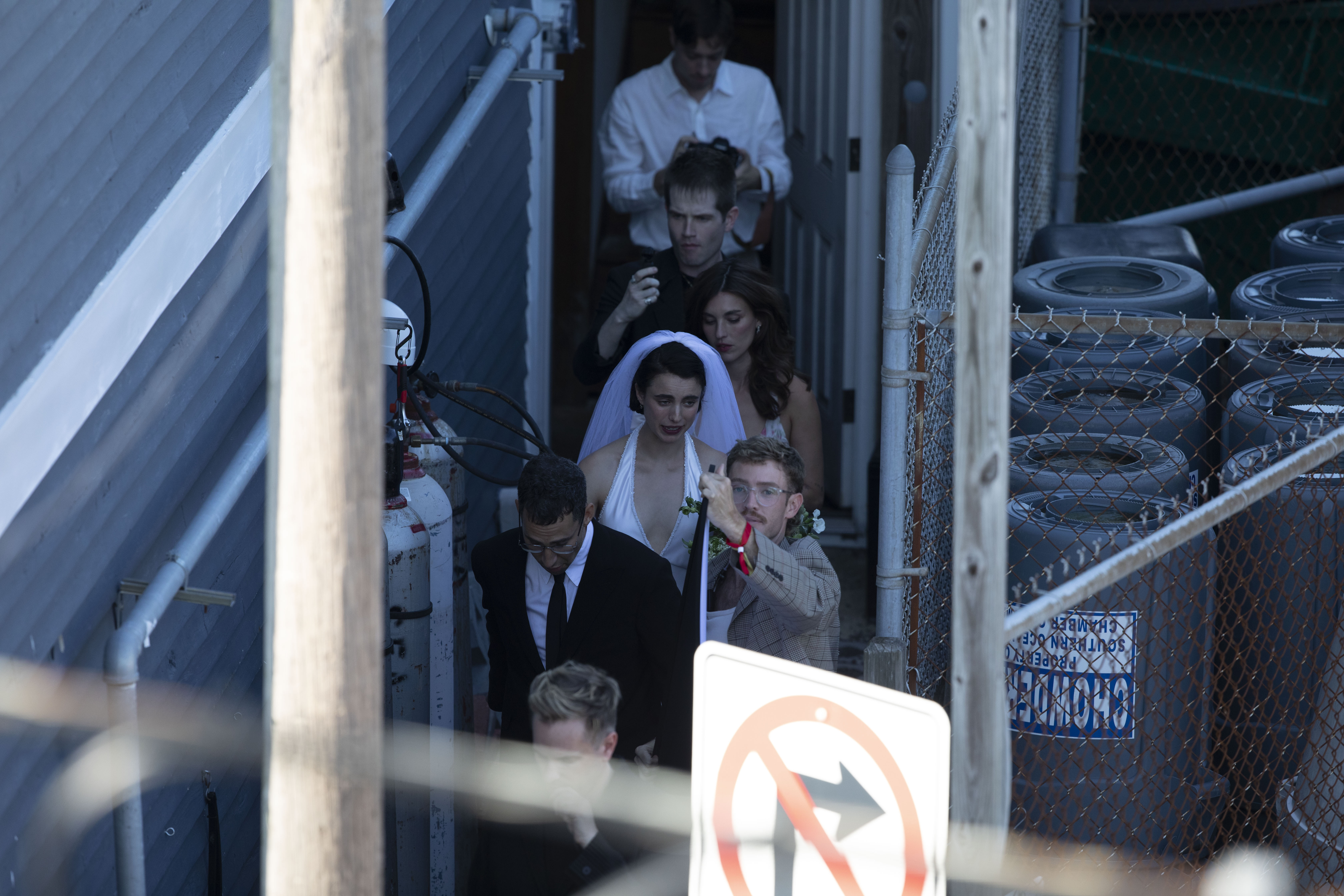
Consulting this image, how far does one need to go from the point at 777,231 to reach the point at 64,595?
17.4 feet

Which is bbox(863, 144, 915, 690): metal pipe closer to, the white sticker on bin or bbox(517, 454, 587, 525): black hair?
the white sticker on bin

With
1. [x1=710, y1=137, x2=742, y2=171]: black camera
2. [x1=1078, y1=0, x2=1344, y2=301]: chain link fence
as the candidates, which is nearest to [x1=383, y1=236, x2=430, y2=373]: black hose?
[x1=710, y1=137, x2=742, y2=171]: black camera

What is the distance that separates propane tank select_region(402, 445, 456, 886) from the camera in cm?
385

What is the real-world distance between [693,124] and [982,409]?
4.33 metres

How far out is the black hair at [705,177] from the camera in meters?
4.79

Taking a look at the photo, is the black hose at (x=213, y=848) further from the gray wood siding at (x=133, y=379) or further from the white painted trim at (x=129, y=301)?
the white painted trim at (x=129, y=301)

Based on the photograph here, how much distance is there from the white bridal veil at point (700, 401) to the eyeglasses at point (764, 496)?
412mm

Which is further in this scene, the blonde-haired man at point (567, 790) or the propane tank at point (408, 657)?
the propane tank at point (408, 657)

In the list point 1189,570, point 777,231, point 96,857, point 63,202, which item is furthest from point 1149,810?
point 777,231

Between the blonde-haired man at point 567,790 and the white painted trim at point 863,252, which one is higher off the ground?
the white painted trim at point 863,252

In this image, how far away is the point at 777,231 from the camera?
7625mm

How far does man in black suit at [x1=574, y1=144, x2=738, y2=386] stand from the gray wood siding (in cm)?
110

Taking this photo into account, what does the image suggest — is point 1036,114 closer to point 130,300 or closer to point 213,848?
point 130,300

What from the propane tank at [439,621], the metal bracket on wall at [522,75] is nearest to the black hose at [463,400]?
the propane tank at [439,621]
